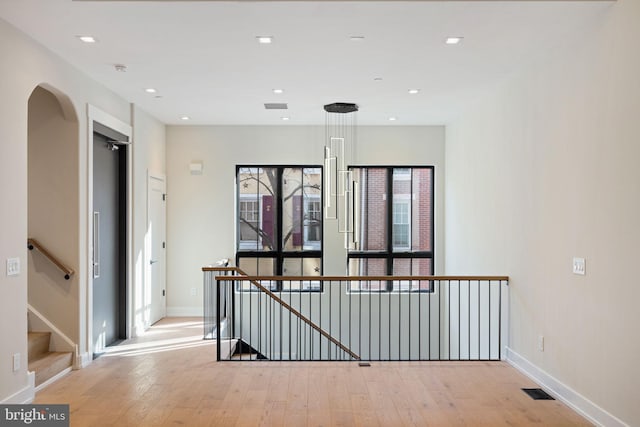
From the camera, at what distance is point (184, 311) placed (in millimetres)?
8422

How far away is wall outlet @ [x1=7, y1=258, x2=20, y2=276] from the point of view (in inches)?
161

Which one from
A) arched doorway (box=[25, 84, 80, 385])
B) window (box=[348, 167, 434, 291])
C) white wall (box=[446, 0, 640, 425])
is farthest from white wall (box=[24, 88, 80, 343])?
window (box=[348, 167, 434, 291])

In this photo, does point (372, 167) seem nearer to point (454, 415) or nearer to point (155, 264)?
point (155, 264)

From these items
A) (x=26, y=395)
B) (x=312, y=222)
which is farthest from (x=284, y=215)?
(x=26, y=395)

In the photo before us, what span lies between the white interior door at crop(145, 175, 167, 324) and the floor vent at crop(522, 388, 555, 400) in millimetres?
5041

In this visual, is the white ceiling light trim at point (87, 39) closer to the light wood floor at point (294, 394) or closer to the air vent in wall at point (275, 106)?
the air vent in wall at point (275, 106)

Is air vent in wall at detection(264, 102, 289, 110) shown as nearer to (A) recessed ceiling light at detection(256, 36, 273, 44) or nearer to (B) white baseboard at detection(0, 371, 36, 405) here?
(A) recessed ceiling light at detection(256, 36, 273, 44)

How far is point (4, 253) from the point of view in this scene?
4039 millimetres

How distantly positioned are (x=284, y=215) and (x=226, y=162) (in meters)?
1.24

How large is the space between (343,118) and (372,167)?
1.08 m

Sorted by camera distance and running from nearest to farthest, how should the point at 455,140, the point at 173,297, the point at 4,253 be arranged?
1. the point at 4,253
2. the point at 455,140
3. the point at 173,297

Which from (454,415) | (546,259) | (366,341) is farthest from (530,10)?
(366,341)

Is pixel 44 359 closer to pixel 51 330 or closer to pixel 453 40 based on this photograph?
pixel 51 330

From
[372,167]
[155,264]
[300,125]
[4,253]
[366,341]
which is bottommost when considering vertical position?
[366,341]
